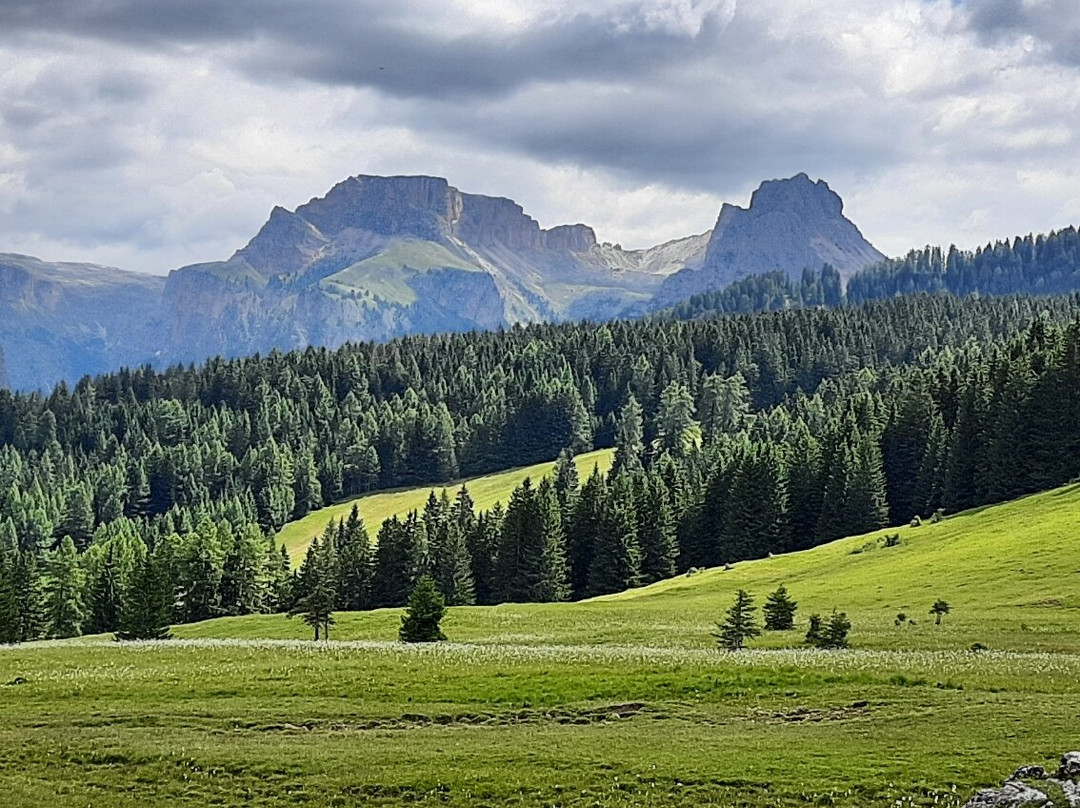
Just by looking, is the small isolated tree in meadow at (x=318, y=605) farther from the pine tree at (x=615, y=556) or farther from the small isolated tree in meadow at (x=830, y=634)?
the pine tree at (x=615, y=556)

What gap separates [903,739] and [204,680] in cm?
2780

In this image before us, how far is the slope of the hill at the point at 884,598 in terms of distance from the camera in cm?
5972

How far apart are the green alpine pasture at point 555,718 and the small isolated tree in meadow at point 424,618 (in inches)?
220

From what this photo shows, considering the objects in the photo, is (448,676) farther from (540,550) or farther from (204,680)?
(540,550)

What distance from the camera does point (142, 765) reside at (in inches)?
1226

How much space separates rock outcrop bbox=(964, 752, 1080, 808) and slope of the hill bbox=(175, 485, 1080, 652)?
27.5 meters

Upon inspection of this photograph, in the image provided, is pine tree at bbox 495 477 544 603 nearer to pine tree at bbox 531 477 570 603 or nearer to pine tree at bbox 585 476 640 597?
pine tree at bbox 531 477 570 603

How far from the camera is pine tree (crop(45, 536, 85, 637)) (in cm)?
11706

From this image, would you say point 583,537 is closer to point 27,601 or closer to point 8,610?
point 27,601

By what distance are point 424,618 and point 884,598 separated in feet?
106

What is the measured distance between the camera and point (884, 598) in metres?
76.0

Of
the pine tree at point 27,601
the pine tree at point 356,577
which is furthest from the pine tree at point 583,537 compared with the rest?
the pine tree at point 27,601

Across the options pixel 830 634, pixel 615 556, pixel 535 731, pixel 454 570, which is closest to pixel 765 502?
pixel 615 556

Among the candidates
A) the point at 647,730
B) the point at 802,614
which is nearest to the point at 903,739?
the point at 647,730
